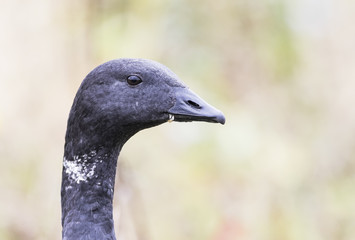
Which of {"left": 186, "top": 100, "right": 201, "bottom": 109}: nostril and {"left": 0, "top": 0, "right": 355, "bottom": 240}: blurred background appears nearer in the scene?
{"left": 186, "top": 100, "right": 201, "bottom": 109}: nostril

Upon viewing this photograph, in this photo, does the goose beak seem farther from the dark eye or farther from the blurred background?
the blurred background

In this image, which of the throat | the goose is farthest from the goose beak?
the throat

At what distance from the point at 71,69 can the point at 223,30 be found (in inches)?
76.9

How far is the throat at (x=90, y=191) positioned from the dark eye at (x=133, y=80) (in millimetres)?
327

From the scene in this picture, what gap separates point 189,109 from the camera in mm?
2965

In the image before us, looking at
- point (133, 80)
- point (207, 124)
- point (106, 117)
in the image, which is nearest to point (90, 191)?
point (106, 117)

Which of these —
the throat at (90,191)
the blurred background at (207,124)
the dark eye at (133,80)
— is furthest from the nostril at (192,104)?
the blurred background at (207,124)

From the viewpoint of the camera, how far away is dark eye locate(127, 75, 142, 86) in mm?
3010

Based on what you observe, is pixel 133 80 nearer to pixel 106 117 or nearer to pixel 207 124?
pixel 106 117

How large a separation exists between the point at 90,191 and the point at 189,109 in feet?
1.96

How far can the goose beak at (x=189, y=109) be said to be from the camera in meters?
2.92

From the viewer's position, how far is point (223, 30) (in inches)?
267

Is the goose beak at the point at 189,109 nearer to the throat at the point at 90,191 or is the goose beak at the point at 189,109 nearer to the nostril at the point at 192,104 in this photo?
the nostril at the point at 192,104

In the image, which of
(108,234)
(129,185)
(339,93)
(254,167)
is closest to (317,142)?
(339,93)
